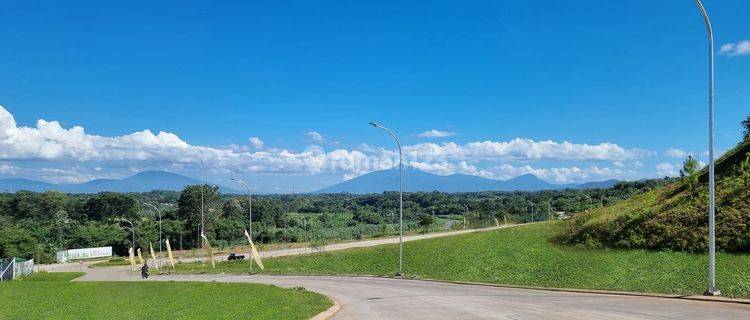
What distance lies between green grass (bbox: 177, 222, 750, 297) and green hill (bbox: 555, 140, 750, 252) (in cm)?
78

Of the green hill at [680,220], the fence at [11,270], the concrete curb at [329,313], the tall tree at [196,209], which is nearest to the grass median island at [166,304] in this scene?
the concrete curb at [329,313]

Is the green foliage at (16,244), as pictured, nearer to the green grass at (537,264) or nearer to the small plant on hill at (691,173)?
the green grass at (537,264)

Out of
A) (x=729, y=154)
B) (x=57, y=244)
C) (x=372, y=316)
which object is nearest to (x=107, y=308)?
(x=372, y=316)

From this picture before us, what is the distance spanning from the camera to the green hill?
974 inches

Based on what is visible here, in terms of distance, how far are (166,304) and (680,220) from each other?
78.6ft

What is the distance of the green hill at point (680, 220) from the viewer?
24.8 metres

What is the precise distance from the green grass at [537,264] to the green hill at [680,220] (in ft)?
2.57

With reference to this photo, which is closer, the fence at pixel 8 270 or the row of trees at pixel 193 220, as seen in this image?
the fence at pixel 8 270

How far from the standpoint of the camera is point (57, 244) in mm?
104750

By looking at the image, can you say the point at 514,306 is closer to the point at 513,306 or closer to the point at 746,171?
the point at 513,306

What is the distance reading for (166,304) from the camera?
2247 cm

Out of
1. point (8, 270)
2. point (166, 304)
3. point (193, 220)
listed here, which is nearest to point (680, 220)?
point (166, 304)

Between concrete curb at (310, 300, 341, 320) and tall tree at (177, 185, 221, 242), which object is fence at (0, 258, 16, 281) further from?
tall tree at (177, 185, 221, 242)

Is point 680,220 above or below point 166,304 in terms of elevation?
above
